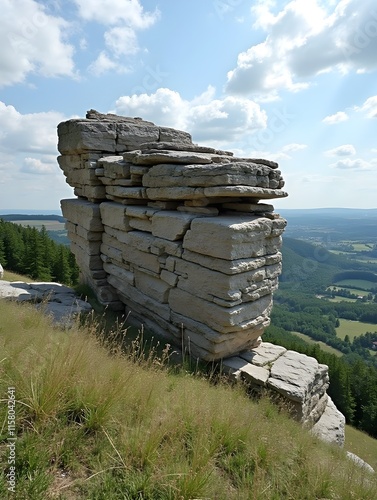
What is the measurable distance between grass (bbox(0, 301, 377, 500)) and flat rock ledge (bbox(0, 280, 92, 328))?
11.5 ft

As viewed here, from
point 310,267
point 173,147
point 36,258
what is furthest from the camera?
point 310,267

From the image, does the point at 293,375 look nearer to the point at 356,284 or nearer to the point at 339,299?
the point at 339,299

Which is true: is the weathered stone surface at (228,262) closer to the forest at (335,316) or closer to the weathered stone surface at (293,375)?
the weathered stone surface at (293,375)

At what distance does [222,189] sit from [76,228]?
658cm

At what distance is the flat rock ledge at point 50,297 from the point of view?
7.99 meters

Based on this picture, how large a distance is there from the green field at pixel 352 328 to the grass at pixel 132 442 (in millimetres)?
73994

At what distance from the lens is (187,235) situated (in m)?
6.39

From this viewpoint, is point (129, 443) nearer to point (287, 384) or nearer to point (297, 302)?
point (287, 384)

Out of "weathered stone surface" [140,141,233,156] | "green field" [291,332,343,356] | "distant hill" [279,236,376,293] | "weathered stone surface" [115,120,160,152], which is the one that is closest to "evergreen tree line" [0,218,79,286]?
"weathered stone surface" [115,120,160,152]

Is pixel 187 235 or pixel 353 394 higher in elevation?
pixel 187 235

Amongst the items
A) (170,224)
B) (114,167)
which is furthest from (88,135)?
(170,224)

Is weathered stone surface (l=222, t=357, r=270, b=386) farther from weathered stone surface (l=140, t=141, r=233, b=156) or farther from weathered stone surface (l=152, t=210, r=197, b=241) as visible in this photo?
weathered stone surface (l=140, t=141, r=233, b=156)

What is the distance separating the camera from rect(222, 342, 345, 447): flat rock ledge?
242 inches

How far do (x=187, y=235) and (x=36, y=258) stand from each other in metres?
25.5
